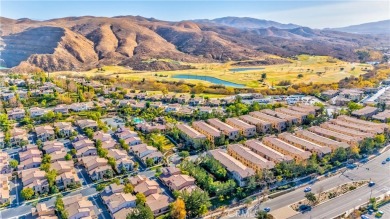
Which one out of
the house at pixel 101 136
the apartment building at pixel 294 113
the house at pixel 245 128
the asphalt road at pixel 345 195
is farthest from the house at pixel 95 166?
the apartment building at pixel 294 113

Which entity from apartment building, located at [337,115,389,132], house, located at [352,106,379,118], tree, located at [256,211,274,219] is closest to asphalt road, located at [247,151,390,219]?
tree, located at [256,211,274,219]

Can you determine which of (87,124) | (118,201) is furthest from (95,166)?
(87,124)

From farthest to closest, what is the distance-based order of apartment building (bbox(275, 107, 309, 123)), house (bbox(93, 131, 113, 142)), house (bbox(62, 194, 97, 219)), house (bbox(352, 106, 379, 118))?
house (bbox(352, 106, 379, 118)) < apartment building (bbox(275, 107, 309, 123)) < house (bbox(93, 131, 113, 142)) < house (bbox(62, 194, 97, 219))

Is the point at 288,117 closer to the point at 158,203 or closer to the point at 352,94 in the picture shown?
the point at 352,94

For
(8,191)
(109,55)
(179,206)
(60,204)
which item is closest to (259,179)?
(179,206)

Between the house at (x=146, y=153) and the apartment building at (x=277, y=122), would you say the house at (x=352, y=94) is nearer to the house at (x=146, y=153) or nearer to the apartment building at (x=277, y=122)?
the apartment building at (x=277, y=122)

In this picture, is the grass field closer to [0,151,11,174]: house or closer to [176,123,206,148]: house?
[176,123,206,148]: house
